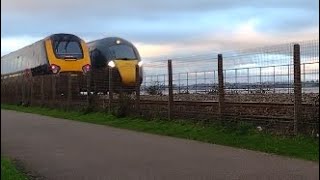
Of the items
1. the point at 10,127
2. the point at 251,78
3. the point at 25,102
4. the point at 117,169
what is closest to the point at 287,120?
the point at 251,78

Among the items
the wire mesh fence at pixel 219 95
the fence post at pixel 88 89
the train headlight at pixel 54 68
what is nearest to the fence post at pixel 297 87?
the wire mesh fence at pixel 219 95

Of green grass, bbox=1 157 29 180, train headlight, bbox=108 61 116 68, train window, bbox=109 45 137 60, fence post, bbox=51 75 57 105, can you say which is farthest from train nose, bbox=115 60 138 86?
green grass, bbox=1 157 29 180

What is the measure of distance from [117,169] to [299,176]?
293cm

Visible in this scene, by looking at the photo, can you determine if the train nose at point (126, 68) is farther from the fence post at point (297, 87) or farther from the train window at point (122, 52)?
the fence post at point (297, 87)

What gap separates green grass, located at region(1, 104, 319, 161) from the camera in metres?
10.3

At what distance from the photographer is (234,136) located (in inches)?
485

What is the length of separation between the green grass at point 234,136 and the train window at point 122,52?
11.4 metres

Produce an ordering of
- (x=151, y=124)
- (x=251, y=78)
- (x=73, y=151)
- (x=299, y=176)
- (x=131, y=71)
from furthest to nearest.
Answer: (x=131, y=71) → (x=151, y=124) → (x=251, y=78) → (x=73, y=151) → (x=299, y=176)

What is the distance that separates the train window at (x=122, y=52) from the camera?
1151 inches

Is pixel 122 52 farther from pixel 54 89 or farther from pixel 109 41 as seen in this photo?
pixel 54 89

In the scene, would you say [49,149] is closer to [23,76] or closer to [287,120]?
[287,120]

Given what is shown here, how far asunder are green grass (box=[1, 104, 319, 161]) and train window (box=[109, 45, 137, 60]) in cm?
1135

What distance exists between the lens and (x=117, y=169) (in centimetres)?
931

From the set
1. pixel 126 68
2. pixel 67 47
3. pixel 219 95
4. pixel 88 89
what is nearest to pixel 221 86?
pixel 219 95
